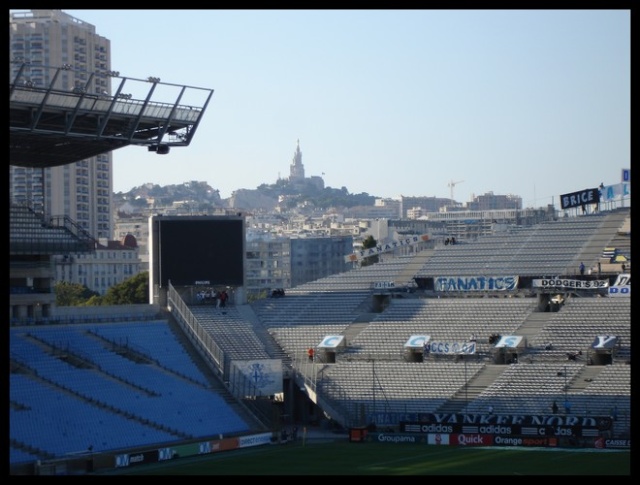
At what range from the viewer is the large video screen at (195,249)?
41.1 m

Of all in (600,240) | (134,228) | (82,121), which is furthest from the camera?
(134,228)

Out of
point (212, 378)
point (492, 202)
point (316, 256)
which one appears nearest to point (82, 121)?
point (212, 378)

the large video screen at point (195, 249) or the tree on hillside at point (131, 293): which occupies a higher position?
the large video screen at point (195, 249)

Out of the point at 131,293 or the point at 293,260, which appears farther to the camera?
the point at 293,260

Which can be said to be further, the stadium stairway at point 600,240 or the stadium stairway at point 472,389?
the stadium stairway at point 600,240

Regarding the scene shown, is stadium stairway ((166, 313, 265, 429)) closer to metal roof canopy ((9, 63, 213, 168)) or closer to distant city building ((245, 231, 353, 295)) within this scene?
metal roof canopy ((9, 63, 213, 168))

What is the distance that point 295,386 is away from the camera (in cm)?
3912

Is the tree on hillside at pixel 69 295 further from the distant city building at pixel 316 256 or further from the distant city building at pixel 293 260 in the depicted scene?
the distant city building at pixel 316 256

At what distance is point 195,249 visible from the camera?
41.4 m

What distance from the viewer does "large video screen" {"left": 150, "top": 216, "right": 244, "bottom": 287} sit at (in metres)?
41.1

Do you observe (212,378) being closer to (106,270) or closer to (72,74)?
(106,270)

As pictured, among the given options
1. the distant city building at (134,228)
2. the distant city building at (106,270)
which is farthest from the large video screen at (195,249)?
the distant city building at (134,228)
